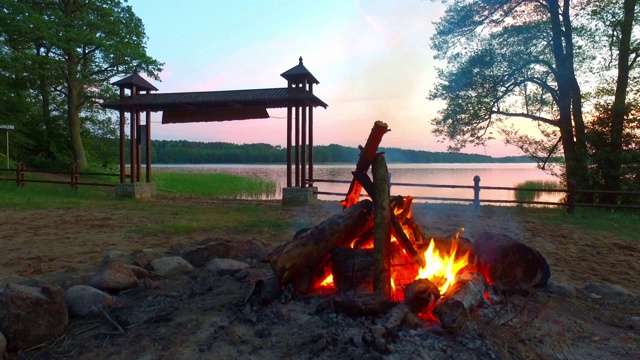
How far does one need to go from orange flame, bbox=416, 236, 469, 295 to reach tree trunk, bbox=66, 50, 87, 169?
2482 centimetres

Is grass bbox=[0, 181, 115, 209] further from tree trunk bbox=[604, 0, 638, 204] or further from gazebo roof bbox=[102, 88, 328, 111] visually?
tree trunk bbox=[604, 0, 638, 204]

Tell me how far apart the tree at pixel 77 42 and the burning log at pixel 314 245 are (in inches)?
866

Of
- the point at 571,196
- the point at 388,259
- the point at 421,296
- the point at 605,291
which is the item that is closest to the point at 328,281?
the point at 388,259

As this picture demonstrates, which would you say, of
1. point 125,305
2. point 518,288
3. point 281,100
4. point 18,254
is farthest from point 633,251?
point 18,254

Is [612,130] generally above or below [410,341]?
above

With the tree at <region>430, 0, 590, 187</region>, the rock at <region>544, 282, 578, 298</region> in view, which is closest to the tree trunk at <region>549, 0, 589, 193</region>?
the tree at <region>430, 0, 590, 187</region>

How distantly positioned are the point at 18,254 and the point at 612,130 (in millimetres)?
18330

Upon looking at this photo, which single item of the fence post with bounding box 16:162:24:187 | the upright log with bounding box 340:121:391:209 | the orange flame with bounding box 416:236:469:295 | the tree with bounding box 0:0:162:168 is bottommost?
the orange flame with bounding box 416:236:469:295

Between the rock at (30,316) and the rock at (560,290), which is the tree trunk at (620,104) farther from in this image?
the rock at (30,316)

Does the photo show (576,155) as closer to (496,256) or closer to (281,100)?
(281,100)

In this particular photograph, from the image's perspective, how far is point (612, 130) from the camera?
47.6 feet

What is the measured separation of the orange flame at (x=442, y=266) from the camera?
12.6 feet

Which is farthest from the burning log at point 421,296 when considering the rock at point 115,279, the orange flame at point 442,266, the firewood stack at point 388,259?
the rock at point 115,279

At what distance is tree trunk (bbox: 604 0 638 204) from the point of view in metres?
14.1
